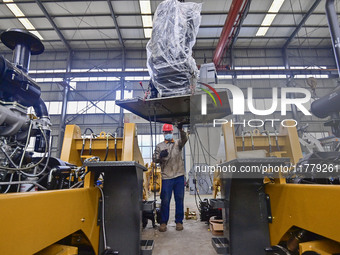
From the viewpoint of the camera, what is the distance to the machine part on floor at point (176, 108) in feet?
5.48

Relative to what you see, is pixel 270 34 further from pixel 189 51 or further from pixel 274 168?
pixel 274 168

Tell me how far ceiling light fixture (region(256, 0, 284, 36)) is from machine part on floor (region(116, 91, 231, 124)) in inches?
321

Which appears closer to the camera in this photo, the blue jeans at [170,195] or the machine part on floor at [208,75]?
the machine part on floor at [208,75]

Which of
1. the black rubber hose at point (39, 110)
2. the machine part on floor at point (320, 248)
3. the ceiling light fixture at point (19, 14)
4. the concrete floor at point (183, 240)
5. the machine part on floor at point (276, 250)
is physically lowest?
the concrete floor at point (183, 240)

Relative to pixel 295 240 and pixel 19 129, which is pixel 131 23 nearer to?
pixel 19 129

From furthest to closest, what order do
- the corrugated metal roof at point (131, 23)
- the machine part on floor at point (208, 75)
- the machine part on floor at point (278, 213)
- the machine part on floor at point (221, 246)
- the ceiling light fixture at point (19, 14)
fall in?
the corrugated metal roof at point (131, 23) < the ceiling light fixture at point (19, 14) < the machine part on floor at point (208, 75) < the machine part on floor at point (221, 246) < the machine part on floor at point (278, 213)

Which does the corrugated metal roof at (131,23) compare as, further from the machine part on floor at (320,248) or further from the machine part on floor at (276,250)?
the machine part on floor at (320,248)

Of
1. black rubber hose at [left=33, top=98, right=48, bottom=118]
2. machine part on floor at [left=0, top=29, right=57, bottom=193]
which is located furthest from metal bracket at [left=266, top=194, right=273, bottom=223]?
black rubber hose at [left=33, top=98, right=48, bottom=118]

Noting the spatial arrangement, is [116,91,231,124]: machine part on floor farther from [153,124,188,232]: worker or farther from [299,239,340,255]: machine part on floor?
[299,239,340,255]: machine part on floor

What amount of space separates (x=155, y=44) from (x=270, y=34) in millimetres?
9921

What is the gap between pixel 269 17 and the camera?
8.44 m

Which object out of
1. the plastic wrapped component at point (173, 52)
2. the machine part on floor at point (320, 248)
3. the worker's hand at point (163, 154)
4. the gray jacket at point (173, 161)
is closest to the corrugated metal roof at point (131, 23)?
the plastic wrapped component at point (173, 52)

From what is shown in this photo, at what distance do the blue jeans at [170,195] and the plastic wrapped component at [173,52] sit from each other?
4.01ft

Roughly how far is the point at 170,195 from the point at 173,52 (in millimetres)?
1650
